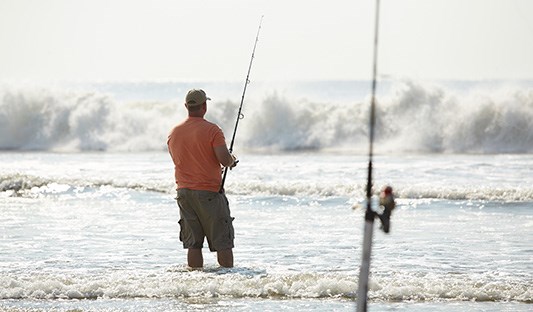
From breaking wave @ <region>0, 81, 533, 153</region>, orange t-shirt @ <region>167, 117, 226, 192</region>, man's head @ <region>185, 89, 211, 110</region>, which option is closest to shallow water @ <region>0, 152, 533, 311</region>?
orange t-shirt @ <region>167, 117, 226, 192</region>

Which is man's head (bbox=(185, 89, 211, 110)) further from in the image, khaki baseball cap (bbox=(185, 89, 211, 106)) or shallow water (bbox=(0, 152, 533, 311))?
shallow water (bbox=(0, 152, 533, 311))

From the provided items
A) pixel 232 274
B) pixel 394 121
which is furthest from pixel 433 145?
pixel 232 274

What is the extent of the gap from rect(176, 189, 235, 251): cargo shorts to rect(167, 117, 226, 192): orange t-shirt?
0.23ft

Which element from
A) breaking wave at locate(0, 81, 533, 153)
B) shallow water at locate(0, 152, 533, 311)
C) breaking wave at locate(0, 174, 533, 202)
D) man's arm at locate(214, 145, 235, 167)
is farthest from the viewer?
breaking wave at locate(0, 81, 533, 153)

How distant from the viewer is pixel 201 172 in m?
8.83

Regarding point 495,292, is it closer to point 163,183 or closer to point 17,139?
point 163,183

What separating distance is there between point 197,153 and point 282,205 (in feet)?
22.5

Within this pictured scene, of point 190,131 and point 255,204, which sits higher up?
point 190,131

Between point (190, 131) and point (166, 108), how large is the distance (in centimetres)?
2919

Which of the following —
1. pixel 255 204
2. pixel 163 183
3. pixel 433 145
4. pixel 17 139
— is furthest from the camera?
pixel 17 139

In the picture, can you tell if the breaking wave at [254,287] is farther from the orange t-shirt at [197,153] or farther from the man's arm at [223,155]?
the man's arm at [223,155]

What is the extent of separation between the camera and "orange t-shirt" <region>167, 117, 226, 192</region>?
877 centimetres

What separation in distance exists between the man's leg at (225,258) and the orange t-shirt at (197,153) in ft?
1.76

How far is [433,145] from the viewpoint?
1170 inches
